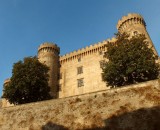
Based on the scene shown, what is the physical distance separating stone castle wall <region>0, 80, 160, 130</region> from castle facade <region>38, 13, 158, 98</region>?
22511 millimetres

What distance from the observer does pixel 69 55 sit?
61.8 m

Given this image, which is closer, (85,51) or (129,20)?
(129,20)

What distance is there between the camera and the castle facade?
54.3 m

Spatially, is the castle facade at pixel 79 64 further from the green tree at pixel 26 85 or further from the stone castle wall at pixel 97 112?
the stone castle wall at pixel 97 112

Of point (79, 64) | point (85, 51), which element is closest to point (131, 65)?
point (79, 64)

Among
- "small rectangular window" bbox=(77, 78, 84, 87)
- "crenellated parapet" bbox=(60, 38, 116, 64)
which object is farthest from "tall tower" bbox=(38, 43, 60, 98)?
"small rectangular window" bbox=(77, 78, 84, 87)

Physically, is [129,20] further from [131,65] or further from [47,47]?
[131,65]

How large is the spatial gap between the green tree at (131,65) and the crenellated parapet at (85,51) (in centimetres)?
2120

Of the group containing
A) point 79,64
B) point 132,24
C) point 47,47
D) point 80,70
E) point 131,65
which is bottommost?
point 131,65

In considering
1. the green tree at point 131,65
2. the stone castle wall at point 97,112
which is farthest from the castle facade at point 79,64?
the stone castle wall at point 97,112

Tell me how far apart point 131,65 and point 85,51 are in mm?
26058

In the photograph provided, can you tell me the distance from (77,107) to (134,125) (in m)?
7.56

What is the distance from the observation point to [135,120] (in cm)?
2400

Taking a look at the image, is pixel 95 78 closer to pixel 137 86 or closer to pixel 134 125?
pixel 137 86
